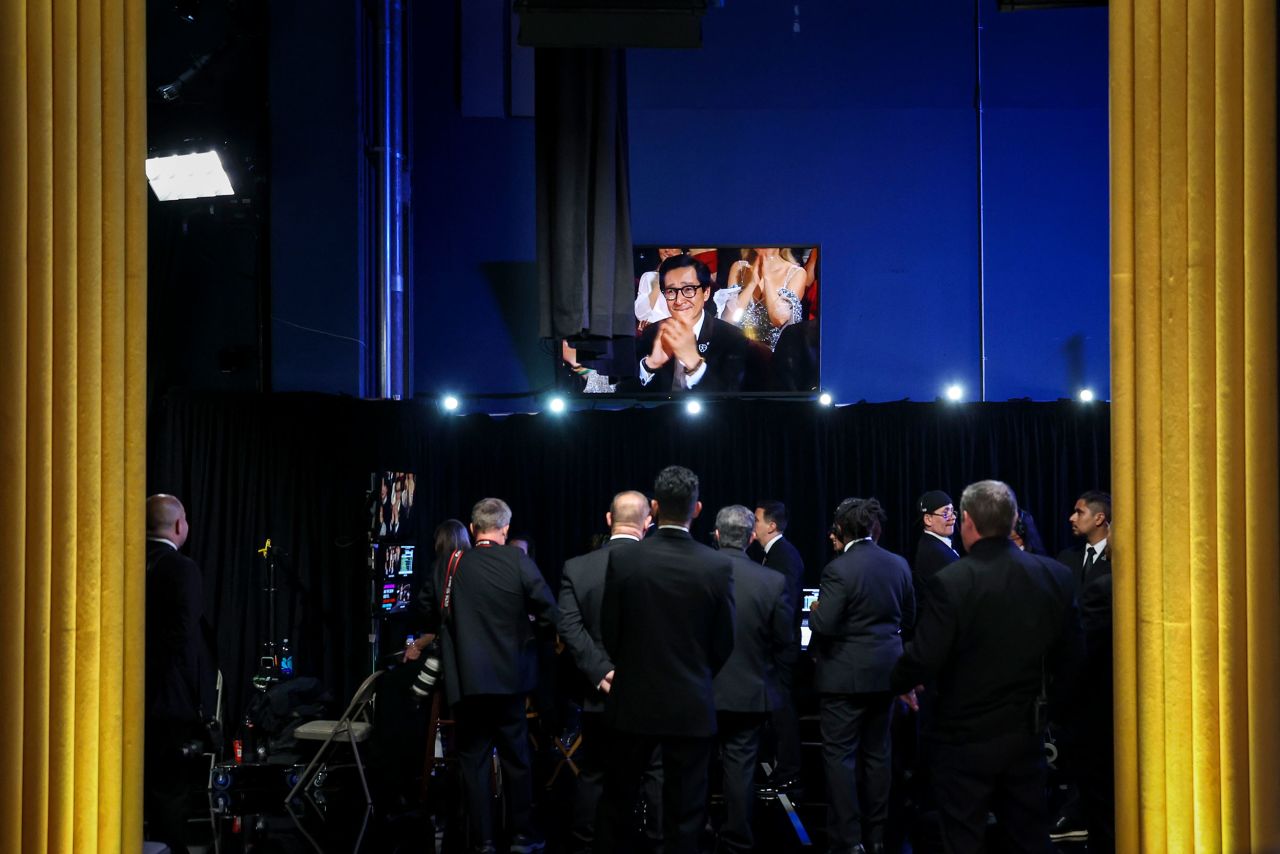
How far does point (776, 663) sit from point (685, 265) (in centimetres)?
435

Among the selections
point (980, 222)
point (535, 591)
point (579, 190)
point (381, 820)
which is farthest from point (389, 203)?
point (980, 222)

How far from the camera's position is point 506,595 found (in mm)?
5680

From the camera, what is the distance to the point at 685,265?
9.30 m

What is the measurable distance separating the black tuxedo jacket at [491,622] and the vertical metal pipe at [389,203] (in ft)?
10.5

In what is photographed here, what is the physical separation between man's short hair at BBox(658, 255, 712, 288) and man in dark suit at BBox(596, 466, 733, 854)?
4.80 m

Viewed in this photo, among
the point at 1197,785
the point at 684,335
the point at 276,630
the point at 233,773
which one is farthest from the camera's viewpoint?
the point at 684,335

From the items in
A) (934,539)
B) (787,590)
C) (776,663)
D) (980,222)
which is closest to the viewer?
(776,663)

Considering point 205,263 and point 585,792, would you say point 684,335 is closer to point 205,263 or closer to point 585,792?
point 205,263

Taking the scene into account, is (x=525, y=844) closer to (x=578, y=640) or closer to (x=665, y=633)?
(x=578, y=640)

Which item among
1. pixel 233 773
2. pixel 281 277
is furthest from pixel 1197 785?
pixel 281 277

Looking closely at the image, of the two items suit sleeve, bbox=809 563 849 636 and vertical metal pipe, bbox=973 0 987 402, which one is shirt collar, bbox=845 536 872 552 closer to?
suit sleeve, bbox=809 563 849 636

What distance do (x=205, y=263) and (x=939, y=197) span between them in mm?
5347

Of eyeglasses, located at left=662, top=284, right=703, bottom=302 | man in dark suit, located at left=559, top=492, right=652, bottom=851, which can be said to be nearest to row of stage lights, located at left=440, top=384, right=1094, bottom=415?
eyeglasses, located at left=662, top=284, right=703, bottom=302

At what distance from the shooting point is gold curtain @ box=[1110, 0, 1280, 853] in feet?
8.35
